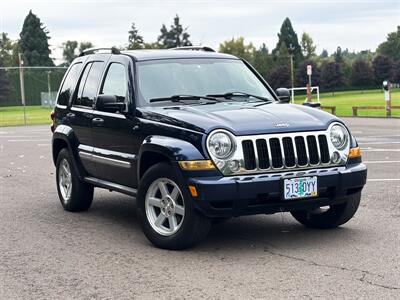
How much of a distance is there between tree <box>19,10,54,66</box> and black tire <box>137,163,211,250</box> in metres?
96.5

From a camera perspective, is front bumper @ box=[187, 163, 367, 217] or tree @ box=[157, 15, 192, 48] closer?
front bumper @ box=[187, 163, 367, 217]

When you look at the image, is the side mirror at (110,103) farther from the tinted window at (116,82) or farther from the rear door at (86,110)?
the rear door at (86,110)

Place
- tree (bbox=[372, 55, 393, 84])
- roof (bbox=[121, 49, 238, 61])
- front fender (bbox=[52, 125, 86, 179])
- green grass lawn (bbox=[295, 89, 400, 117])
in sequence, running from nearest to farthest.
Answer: roof (bbox=[121, 49, 238, 61])
front fender (bbox=[52, 125, 86, 179])
green grass lawn (bbox=[295, 89, 400, 117])
tree (bbox=[372, 55, 393, 84])

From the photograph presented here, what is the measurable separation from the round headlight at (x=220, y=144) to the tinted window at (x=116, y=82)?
1578mm

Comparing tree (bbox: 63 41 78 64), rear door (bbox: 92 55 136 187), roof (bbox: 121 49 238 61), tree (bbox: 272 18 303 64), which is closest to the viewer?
rear door (bbox: 92 55 136 187)

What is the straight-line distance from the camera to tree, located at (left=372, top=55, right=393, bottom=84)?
4040 inches

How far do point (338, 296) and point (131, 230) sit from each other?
10.00 ft

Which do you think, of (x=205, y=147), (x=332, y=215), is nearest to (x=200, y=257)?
(x=205, y=147)

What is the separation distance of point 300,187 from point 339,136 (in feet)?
2.36

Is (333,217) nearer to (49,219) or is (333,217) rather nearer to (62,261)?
(62,261)

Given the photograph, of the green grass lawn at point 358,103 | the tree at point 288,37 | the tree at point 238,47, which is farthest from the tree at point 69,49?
the green grass lawn at point 358,103

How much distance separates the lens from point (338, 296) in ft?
15.2

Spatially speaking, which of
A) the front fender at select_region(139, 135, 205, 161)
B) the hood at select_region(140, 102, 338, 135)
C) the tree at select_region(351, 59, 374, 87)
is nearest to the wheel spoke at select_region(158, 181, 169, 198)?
the front fender at select_region(139, 135, 205, 161)

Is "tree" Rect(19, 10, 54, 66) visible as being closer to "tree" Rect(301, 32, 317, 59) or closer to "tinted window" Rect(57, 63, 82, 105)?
"tree" Rect(301, 32, 317, 59)
